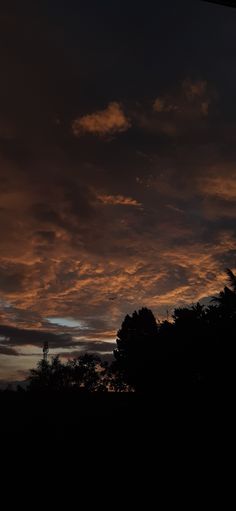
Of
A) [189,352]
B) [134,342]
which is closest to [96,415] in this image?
[189,352]

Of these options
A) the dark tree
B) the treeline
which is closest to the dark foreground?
the treeline

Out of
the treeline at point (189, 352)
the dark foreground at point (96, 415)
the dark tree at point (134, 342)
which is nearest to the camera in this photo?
the dark foreground at point (96, 415)

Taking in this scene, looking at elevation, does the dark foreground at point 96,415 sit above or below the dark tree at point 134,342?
below

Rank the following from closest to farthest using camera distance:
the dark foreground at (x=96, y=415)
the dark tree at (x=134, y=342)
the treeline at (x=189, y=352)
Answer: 1. the dark foreground at (x=96, y=415)
2. the treeline at (x=189, y=352)
3. the dark tree at (x=134, y=342)

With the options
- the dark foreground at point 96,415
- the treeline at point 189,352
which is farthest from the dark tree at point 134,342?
the dark foreground at point 96,415

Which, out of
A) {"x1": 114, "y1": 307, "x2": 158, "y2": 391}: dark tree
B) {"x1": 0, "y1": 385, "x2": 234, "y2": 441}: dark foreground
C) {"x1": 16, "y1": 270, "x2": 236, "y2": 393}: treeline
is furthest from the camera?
{"x1": 114, "y1": 307, "x2": 158, "y2": 391}: dark tree

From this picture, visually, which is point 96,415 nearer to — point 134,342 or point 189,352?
point 189,352

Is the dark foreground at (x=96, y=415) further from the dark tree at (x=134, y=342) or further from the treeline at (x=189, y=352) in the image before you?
the dark tree at (x=134, y=342)

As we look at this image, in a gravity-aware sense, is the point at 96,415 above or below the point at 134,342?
below

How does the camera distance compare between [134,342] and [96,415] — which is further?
[134,342]

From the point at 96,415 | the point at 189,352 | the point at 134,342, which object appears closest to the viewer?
the point at 96,415

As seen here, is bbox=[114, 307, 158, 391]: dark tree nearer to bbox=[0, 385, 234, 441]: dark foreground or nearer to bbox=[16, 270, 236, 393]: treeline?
bbox=[16, 270, 236, 393]: treeline

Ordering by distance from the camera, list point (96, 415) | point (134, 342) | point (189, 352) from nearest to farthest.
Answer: point (96, 415) < point (189, 352) < point (134, 342)

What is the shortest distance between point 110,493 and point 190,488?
2.12 metres
